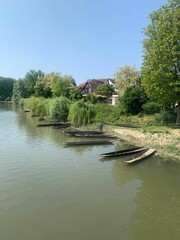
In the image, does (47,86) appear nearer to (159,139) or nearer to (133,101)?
(133,101)

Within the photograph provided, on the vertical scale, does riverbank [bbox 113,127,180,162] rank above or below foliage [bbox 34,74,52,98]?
below

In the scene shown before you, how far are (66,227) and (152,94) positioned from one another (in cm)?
2307

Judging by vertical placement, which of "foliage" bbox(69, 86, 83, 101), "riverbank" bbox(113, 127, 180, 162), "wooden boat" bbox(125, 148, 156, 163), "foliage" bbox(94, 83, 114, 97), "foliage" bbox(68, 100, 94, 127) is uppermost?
"foliage" bbox(94, 83, 114, 97)

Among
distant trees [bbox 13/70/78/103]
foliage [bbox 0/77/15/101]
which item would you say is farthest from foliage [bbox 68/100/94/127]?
foliage [bbox 0/77/15/101]

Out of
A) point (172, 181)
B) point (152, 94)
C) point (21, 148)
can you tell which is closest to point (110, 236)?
point (172, 181)

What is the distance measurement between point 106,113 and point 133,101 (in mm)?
5669

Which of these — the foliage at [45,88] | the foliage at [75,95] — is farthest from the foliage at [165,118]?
the foliage at [45,88]

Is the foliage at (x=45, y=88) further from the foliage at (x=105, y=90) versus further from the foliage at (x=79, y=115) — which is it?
the foliage at (x=79, y=115)

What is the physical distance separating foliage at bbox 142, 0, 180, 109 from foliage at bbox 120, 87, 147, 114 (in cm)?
739

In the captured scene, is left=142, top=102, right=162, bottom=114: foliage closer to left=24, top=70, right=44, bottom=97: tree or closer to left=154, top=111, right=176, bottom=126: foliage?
left=154, top=111, right=176, bottom=126: foliage

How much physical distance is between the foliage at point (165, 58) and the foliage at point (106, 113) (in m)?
10.1

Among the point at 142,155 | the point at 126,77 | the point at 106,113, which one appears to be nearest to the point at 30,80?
the point at 126,77

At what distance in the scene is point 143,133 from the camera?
1165 inches

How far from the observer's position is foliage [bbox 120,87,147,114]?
38781mm
